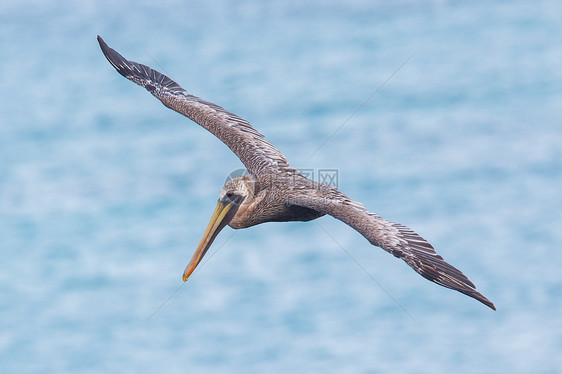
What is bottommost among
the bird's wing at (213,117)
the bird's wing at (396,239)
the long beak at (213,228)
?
the bird's wing at (396,239)

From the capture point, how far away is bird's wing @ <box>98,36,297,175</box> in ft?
50.2

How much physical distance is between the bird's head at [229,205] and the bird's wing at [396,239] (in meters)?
0.99

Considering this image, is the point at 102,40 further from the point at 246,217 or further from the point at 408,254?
the point at 408,254

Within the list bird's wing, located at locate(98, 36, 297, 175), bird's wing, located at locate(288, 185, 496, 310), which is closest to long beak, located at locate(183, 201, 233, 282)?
bird's wing, located at locate(98, 36, 297, 175)

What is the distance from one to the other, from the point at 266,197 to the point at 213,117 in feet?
8.63

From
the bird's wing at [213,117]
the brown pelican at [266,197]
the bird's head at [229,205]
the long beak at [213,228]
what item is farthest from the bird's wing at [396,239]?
the bird's wing at [213,117]

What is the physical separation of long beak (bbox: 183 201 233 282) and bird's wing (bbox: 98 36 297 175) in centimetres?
89

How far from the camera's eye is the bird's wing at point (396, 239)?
11875 millimetres

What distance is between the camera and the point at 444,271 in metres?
12.0

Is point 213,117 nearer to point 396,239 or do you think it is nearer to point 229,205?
point 229,205

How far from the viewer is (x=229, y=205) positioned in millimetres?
14516

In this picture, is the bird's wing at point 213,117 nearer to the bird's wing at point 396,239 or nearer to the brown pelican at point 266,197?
the brown pelican at point 266,197

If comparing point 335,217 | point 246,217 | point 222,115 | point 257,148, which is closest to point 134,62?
point 222,115

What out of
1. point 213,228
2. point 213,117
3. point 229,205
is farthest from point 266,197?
point 213,117
